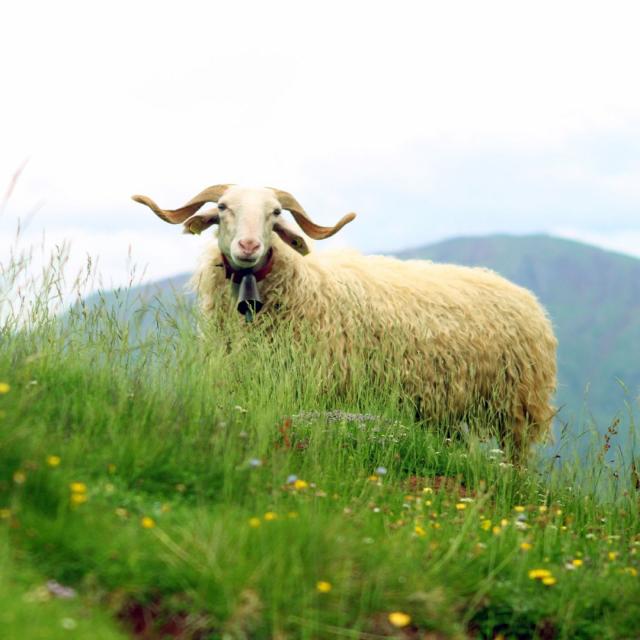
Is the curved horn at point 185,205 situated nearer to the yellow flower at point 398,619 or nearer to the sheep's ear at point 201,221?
the sheep's ear at point 201,221

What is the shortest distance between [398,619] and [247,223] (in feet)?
16.1

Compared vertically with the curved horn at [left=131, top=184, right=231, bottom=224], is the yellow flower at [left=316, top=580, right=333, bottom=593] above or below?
below

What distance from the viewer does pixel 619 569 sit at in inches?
183

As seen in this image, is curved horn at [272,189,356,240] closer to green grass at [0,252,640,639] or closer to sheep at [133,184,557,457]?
sheep at [133,184,557,457]

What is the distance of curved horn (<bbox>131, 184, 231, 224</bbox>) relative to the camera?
8945 mm

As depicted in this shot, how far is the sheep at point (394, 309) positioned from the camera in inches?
334

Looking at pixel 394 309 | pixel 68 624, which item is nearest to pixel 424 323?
pixel 394 309

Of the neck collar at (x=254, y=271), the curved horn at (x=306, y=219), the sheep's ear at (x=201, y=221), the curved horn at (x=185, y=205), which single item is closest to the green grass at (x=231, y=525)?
the neck collar at (x=254, y=271)

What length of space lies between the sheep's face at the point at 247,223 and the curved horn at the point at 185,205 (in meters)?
0.32

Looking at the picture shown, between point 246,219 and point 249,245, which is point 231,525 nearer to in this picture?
→ point 249,245

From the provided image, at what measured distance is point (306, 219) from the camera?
9195 millimetres

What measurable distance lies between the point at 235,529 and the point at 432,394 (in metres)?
5.68

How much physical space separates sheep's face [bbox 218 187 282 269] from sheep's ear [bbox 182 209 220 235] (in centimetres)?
27

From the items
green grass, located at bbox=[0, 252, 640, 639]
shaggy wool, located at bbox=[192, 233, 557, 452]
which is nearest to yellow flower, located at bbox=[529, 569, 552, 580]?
green grass, located at bbox=[0, 252, 640, 639]
